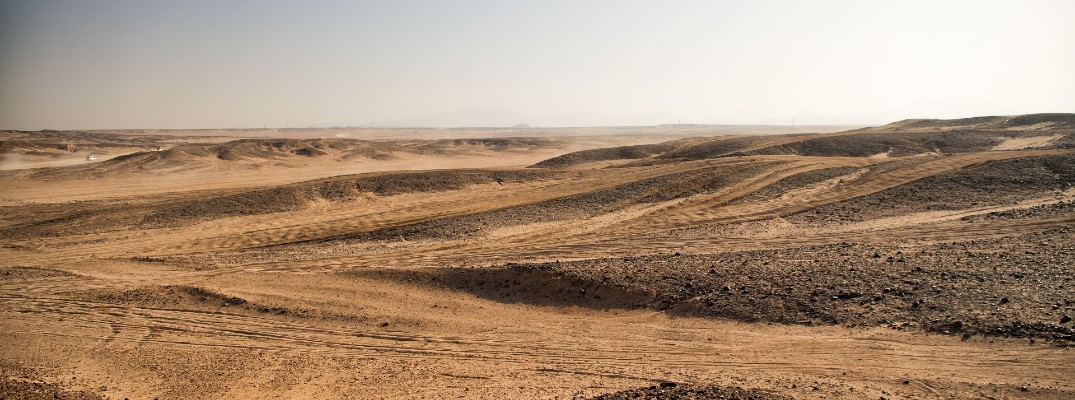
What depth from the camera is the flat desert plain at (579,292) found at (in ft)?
24.5

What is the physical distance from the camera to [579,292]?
10805mm

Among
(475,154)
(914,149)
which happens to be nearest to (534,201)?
(914,149)

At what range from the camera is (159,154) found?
4494 cm

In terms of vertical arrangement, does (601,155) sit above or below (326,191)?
above

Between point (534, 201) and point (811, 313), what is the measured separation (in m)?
13.6

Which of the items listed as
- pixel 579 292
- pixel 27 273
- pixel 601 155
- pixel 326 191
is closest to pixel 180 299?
pixel 27 273

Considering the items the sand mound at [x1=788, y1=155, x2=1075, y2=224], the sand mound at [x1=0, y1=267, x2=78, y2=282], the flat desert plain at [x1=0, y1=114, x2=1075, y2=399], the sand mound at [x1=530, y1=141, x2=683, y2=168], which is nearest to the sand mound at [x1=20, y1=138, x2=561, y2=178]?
→ the flat desert plain at [x1=0, y1=114, x2=1075, y2=399]

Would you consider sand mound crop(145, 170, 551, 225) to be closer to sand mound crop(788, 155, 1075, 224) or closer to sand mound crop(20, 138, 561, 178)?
sand mound crop(788, 155, 1075, 224)

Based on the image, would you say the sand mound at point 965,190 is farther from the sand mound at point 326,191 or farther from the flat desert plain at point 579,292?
the sand mound at point 326,191

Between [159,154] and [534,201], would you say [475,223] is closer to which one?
[534,201]

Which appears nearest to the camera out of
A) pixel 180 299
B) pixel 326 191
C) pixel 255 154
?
pixel 180 299

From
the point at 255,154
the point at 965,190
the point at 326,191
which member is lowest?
the point at 326,191

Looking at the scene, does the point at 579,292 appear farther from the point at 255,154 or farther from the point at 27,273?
the point at 255,154

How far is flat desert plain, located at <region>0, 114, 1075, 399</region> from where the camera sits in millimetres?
7465
